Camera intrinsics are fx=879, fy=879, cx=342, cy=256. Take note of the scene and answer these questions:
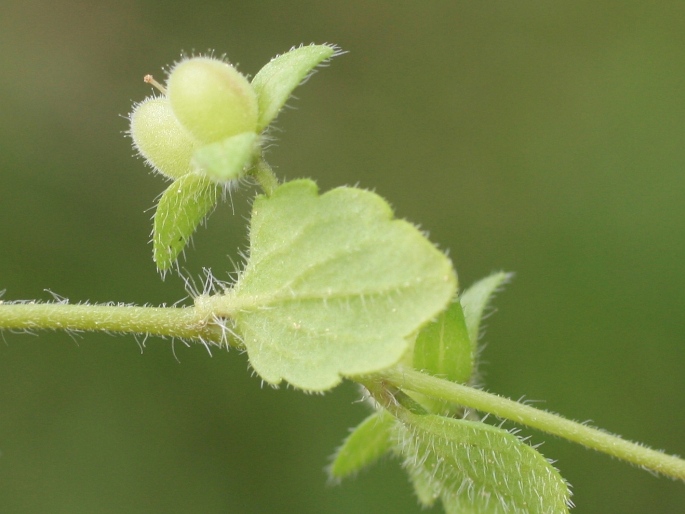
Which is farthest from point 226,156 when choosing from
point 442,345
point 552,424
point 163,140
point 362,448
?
point 362,448

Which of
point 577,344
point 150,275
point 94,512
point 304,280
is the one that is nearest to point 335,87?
point 150,275

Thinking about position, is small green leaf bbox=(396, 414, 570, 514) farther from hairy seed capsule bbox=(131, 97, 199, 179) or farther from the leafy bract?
hairy seed capsule bbox=(131, 97, 199, 179)

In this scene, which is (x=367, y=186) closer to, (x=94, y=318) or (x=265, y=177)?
(x=265, y=177)

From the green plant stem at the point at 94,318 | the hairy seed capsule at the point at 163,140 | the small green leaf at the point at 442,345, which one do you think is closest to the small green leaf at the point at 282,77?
the hairy seed capsule at the point at 163,140

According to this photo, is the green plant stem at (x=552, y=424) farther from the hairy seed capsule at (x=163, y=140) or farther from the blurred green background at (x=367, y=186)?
the blurred green background at (x=367, y=186)

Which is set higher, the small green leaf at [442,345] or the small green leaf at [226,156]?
the small green leaf at [226,156]

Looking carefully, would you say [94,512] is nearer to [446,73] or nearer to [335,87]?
[335,87]

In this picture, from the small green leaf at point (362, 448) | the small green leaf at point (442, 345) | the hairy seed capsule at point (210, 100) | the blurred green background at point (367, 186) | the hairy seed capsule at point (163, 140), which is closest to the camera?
the hairy seed capsule at point (210, 100)

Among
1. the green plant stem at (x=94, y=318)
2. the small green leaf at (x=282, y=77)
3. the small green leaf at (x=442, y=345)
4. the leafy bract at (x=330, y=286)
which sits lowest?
the small green leaf at (x=442, y=345)
